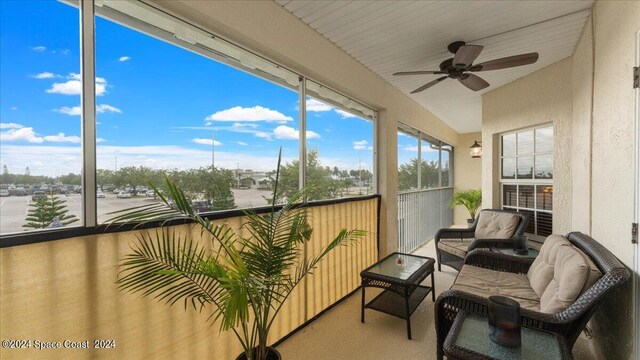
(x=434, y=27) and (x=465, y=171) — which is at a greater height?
(x=434, y=27)

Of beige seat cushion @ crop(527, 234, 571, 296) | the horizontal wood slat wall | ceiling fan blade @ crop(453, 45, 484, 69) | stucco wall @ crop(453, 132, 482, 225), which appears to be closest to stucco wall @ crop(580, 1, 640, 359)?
beige seat cushion @ crop(527, 234, 571, 296)

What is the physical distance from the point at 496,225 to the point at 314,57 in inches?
131

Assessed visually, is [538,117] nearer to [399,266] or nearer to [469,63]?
[469,63]

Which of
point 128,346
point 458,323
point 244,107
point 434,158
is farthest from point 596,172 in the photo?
point 434,158

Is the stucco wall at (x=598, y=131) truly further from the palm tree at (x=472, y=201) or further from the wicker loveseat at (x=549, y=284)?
the palm tree at (x=472, y=201)

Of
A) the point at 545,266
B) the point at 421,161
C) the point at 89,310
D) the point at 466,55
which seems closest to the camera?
the point at 89,310

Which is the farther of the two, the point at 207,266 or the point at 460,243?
the point at 460,243

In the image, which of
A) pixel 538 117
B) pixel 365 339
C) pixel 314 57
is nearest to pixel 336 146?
pixel 314 57

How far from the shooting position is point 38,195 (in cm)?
121

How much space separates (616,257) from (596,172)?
88 cm

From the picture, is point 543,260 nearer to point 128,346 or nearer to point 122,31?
point 128,346

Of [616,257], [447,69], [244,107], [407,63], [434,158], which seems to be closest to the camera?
[616,257]

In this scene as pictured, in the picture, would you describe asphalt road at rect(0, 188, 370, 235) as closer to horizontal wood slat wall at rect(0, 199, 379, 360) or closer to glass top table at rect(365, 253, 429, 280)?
horizontal wood slat wall at rect(0, 199, 379, 360)

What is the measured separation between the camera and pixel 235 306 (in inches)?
42.8
